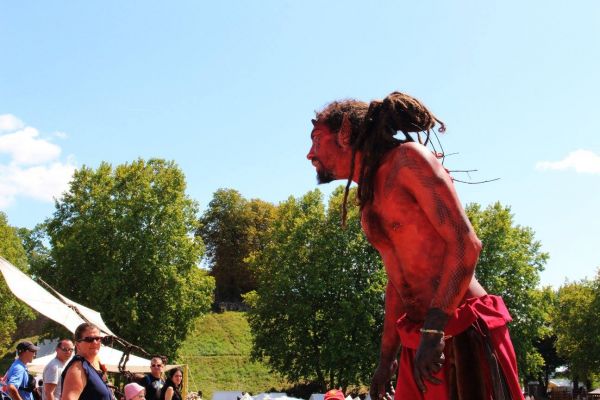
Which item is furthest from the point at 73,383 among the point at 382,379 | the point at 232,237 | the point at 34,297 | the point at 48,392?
the point at 232,237

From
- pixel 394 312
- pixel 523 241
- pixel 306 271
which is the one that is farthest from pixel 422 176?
pixel 523 241

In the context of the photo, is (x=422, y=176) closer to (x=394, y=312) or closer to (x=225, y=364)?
(x=394, y=312)

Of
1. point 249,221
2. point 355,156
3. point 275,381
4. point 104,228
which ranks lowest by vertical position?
point 275,381

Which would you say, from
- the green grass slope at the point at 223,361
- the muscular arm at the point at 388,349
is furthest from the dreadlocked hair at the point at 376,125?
the green grass slope at the point at 223,361

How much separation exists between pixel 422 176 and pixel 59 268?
33493 millimetres

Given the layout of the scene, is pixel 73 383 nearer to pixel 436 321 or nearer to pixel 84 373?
pixel 84 373

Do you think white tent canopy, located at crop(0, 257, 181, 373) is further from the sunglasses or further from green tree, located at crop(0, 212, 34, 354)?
green tree, located at crop(0, 212, 34, 354)

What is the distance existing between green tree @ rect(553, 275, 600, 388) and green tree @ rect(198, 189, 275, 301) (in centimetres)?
2763

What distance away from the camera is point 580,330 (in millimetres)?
44469

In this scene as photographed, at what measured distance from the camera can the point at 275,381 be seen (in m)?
42.9

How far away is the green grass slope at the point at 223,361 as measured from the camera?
1662 inches

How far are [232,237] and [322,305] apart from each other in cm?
Result: 3066

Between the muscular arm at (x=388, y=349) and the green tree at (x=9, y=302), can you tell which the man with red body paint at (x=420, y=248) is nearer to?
the muscular arm at (x=388, y=349)

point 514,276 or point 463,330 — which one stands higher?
point 514,276
